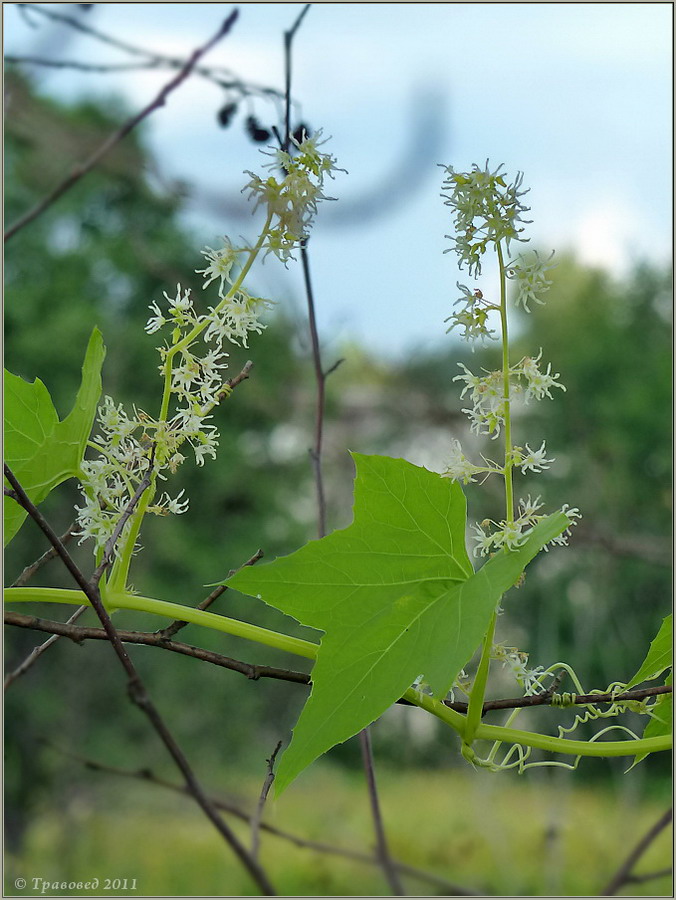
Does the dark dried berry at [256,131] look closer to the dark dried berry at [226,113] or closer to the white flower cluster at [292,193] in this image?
the dark dried berry at [226,113]

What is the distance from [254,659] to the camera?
3287 millimetres

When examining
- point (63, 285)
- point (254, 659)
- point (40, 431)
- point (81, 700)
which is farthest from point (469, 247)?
point (63, 285)

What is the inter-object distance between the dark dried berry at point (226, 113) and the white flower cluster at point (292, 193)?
32cm

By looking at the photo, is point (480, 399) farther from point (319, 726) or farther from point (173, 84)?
point (173, 84)

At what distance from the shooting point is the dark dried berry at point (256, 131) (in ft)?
1.57

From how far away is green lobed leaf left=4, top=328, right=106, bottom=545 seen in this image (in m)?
0.28

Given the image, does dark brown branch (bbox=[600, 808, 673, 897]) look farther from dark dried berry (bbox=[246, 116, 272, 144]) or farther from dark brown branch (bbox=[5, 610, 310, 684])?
dark dried berry (bbox=[246, 116, 272, 144])

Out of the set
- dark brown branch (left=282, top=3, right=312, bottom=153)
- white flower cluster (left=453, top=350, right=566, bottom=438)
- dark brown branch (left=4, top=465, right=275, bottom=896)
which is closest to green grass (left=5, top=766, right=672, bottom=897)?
dark brown branch (left=4, top=465, right=275, bottom=896)

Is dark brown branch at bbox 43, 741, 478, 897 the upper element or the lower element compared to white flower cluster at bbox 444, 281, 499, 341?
lower

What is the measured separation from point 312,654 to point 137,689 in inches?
5.3

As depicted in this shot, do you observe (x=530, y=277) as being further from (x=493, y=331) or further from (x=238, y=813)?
(x=238, y=813)

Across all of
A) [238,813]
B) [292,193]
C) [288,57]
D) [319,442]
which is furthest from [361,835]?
[292,193]

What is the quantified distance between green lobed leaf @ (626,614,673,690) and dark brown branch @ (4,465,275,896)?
6.2 inches

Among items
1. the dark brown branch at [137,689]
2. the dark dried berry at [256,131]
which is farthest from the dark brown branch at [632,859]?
the dark dried berry at [256,131]
